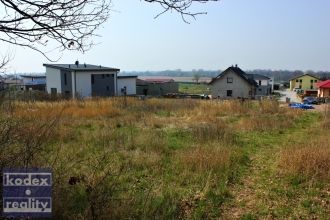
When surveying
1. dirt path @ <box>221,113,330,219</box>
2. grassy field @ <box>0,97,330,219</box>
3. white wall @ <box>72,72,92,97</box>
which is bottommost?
dirt path @ <box>221,113,330,219</box>

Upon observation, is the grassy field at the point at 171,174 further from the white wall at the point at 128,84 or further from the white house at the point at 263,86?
the white house at the point at 263,86

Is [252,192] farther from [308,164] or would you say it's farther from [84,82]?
[84,82]

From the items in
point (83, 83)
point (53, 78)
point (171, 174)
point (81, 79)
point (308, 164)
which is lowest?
point (171, 174)

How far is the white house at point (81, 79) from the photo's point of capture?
2973 cm

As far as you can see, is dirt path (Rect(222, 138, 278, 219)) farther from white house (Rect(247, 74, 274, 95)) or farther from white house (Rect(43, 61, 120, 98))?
white house (Rect(247, 74, 274, 95))

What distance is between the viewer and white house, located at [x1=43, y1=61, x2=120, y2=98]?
97.6 ft

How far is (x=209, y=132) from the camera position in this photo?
8.54m

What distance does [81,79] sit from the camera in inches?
1186

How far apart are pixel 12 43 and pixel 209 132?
6750 millimetres

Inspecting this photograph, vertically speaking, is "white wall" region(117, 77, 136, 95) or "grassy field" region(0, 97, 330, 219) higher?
"white wall" region(117, 77, 136, 95)

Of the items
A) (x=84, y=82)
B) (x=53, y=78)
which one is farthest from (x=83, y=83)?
(x=53, y=78)

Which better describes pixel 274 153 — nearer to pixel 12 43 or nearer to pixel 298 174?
pixel 298 174

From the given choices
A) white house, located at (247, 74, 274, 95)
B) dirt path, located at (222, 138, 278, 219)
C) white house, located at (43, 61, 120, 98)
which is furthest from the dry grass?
white house, located at (247, 74, 274, 95)

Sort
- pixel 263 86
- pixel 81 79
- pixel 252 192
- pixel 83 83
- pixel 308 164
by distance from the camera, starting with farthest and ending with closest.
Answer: pixel 263 86 → pixel 83 83 → pixel 81 79 → pixel 308 164 → pixel 252 192
